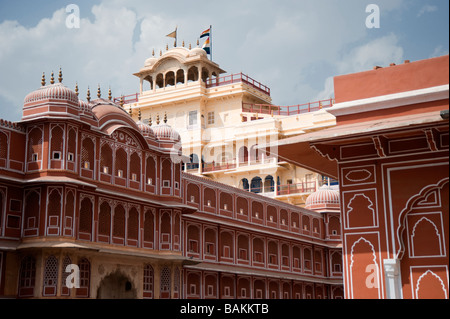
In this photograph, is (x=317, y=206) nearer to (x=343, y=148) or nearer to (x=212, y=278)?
(x=212, y=278)

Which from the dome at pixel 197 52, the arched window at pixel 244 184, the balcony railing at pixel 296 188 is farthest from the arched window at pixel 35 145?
the dome at pixel 197 52

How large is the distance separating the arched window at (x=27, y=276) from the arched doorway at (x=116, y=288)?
4.39 m

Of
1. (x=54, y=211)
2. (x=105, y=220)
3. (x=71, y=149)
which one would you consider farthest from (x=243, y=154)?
(x=54, y=211)

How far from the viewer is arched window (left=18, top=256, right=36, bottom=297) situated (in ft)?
78.0

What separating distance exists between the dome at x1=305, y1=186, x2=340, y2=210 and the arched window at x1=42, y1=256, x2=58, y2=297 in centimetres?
2427

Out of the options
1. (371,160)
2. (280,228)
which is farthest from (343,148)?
(280,228)

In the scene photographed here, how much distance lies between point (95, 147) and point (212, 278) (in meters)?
11.2

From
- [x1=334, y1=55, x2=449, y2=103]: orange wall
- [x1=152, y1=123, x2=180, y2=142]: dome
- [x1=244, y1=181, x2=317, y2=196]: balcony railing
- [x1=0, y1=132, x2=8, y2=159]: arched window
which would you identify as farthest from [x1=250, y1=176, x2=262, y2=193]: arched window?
[x1=334, y1=55, x2=449, y2=103]: orange wall

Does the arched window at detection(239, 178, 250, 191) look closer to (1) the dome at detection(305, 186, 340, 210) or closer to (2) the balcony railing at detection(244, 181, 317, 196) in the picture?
(2) the balcony railing at detection(244, 181, 317, 196)

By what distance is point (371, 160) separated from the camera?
1598cm

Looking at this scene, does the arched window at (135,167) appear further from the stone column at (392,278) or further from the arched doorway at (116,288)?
the stone column at (392,278)

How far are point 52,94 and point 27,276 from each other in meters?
6.91

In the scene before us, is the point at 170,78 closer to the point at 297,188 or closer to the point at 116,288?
the point at 297,188

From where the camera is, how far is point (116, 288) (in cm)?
2881
